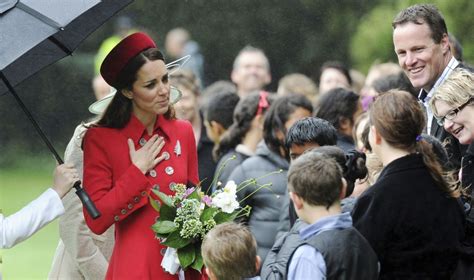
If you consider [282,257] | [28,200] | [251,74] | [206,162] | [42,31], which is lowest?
[28,200]

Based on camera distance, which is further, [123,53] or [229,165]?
[229,165]

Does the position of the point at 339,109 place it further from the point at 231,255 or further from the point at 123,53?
the point at 231,255

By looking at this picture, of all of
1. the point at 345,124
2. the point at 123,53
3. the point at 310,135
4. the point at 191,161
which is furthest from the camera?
the point at 345,124

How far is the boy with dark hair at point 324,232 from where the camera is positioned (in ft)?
17.0

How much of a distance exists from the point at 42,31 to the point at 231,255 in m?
1.28

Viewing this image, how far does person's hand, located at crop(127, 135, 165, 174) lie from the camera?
5949mm

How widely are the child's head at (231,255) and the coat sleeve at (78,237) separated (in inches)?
49.4

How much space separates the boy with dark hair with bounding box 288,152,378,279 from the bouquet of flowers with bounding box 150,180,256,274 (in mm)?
618

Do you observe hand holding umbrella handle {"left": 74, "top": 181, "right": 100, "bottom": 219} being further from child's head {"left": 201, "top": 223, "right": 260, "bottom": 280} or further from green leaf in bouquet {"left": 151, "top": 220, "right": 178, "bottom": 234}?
child's head {"left": 201, "top": 223, "right": 260, "bottom": 280}

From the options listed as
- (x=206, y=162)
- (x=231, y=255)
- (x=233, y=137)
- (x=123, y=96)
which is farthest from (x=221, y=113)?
(x=231, y=255)

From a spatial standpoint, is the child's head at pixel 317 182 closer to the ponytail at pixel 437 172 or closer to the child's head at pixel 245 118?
the ponytail at pixel 437 172

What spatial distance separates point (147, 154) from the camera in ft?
19.7

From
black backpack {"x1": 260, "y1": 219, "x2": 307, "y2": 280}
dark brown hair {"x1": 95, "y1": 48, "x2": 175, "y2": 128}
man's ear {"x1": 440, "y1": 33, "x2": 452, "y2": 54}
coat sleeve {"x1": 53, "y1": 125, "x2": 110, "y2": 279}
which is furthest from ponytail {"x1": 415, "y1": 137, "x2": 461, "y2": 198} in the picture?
coat sleeve {"x1": 53, "y1": 125, "x2": 110, "y2": 279}

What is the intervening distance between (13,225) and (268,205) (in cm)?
312
